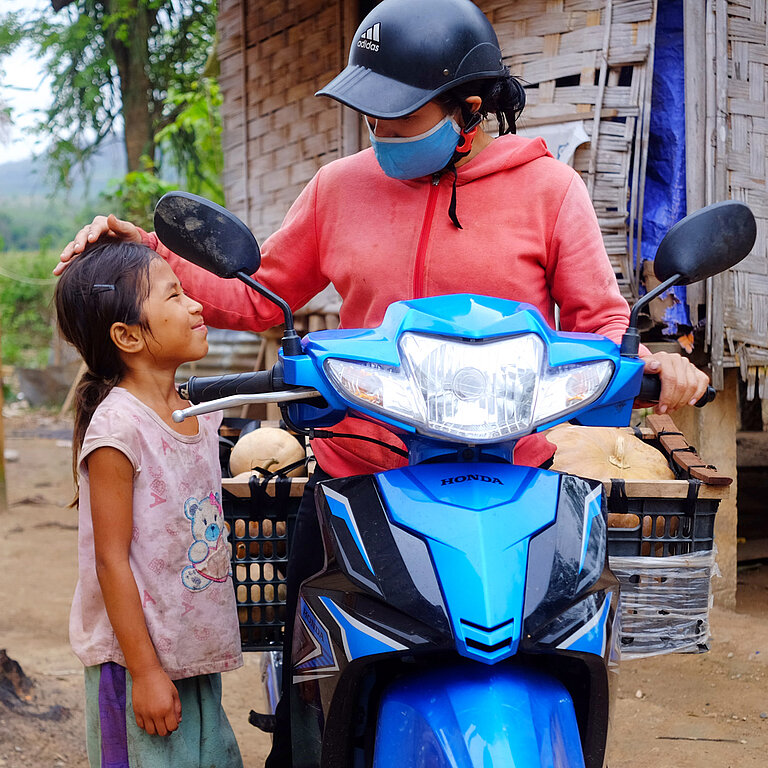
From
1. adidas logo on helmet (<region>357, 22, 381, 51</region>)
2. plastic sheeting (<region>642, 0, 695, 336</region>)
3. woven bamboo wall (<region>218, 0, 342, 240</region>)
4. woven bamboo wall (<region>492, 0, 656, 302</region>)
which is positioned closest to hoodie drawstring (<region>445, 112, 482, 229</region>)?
adidas logo on helmet (<region>357, 22, 381, 51</region>)

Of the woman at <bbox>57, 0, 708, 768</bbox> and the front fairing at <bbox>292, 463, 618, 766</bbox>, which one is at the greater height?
the woman at <bbox>57, 0, 708, 768</bbox>

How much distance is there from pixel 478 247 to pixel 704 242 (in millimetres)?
481

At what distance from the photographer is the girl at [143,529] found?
6.32 ft

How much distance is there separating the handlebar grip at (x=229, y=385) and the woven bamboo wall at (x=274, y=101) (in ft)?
16.0

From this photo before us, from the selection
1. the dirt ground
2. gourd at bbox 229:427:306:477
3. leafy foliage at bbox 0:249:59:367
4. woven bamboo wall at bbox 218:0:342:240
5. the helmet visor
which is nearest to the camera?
the helmet visor

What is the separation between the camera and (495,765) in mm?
1244

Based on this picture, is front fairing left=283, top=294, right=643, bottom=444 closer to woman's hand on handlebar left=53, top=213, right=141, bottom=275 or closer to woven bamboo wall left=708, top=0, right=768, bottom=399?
woman's hand on handlebar left=53, top=213, right=141, bottom=275

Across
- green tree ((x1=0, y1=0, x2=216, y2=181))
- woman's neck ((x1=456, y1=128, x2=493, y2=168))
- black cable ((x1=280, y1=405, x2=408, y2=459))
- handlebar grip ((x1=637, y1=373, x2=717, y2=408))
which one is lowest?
black cable ((x1=280, y1=405, x2=408, y2=459))

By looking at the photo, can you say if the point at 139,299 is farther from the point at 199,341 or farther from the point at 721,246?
the point at 721,246

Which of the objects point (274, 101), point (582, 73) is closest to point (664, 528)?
point (582, 73)

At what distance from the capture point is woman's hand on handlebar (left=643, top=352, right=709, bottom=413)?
160 centimetres

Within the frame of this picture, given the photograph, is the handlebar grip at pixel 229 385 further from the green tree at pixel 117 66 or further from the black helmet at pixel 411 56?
the green tree at pixel 117 66

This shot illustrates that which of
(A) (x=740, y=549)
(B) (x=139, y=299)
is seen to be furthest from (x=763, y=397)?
(B) (x=139, y=299)

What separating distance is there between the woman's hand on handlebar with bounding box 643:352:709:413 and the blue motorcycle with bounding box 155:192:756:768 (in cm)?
5
